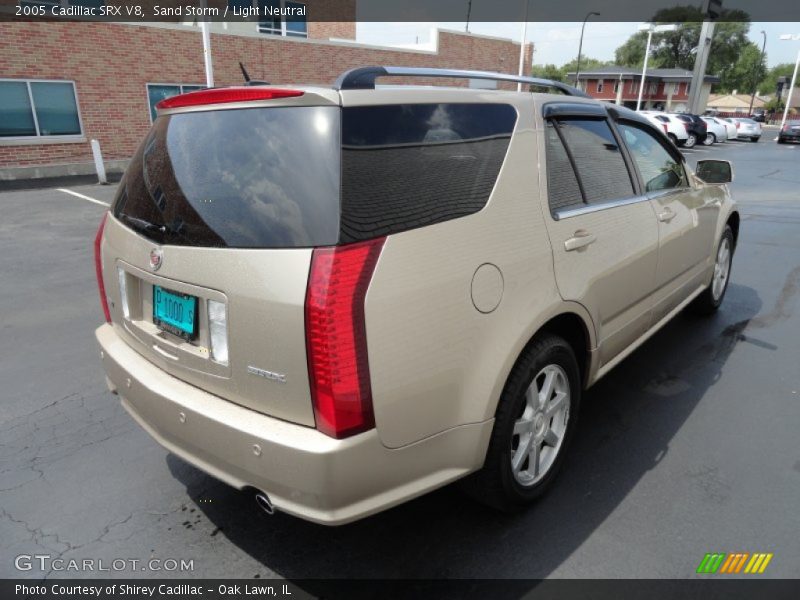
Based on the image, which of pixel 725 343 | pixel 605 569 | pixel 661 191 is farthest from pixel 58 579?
pixel 725 343

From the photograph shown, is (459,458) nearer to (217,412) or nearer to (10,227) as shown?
(217,412)

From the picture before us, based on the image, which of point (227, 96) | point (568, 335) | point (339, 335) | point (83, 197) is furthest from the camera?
point (83, 197)

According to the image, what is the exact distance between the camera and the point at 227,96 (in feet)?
6.78

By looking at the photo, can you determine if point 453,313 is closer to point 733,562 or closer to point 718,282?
point 733,562

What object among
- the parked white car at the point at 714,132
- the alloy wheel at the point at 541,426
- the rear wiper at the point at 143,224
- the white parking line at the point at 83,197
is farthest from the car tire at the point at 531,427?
the parked white car at the point at 714,132

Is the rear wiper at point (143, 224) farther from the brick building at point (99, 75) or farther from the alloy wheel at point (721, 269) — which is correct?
the brick building at point (99, 75)

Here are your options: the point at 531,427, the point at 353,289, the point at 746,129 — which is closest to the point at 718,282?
the point at 531,427

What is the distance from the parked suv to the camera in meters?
27.5

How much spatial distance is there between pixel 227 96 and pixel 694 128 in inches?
1236

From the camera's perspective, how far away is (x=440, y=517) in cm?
251

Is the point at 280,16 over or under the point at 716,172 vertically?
over

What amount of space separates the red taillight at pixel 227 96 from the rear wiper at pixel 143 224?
0.50 metres

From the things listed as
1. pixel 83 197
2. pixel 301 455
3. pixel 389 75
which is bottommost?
pixel 83 197

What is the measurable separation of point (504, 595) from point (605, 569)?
439mm
